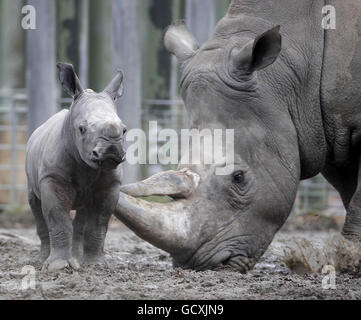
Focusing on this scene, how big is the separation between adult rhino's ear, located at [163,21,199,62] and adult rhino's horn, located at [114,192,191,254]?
4.78ft

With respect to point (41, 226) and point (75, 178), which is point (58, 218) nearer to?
point (75, 178)

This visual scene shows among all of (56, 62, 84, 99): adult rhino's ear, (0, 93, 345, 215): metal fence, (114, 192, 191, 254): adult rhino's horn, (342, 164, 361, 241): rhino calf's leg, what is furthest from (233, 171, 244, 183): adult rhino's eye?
(0, 93, 345, 215): metal fence

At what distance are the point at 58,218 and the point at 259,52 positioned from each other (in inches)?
71.8

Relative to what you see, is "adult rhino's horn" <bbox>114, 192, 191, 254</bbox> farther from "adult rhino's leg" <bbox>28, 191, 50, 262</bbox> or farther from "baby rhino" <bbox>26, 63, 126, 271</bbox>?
"adult rhino's leg" <bbox>28, 191, 50, 262</bbox>

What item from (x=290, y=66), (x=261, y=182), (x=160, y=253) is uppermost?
(x=290, y=66)

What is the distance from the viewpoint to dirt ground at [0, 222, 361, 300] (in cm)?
591

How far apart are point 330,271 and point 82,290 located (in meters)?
2.05

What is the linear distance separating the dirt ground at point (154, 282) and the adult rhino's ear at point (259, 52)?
143 cm

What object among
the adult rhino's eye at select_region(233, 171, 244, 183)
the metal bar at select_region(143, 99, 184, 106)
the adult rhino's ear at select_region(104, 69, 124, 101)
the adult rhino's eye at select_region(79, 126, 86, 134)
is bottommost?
the adult rhino's eye at select_region(233, 171, 244, 183)

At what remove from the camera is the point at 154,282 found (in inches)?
254

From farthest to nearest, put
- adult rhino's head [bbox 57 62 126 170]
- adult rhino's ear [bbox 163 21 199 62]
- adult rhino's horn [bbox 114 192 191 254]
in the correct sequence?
adult rhino's ear [bbox 163 21 199 62], adult rhino's horn [bbox 114 192 191 254], adult rhino's head [bbox 57 62 126 170]

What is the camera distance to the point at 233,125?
735cm

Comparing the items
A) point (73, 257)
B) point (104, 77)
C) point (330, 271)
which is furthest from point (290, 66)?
point (104, 77)

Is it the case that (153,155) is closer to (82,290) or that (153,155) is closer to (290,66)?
(290,66)
